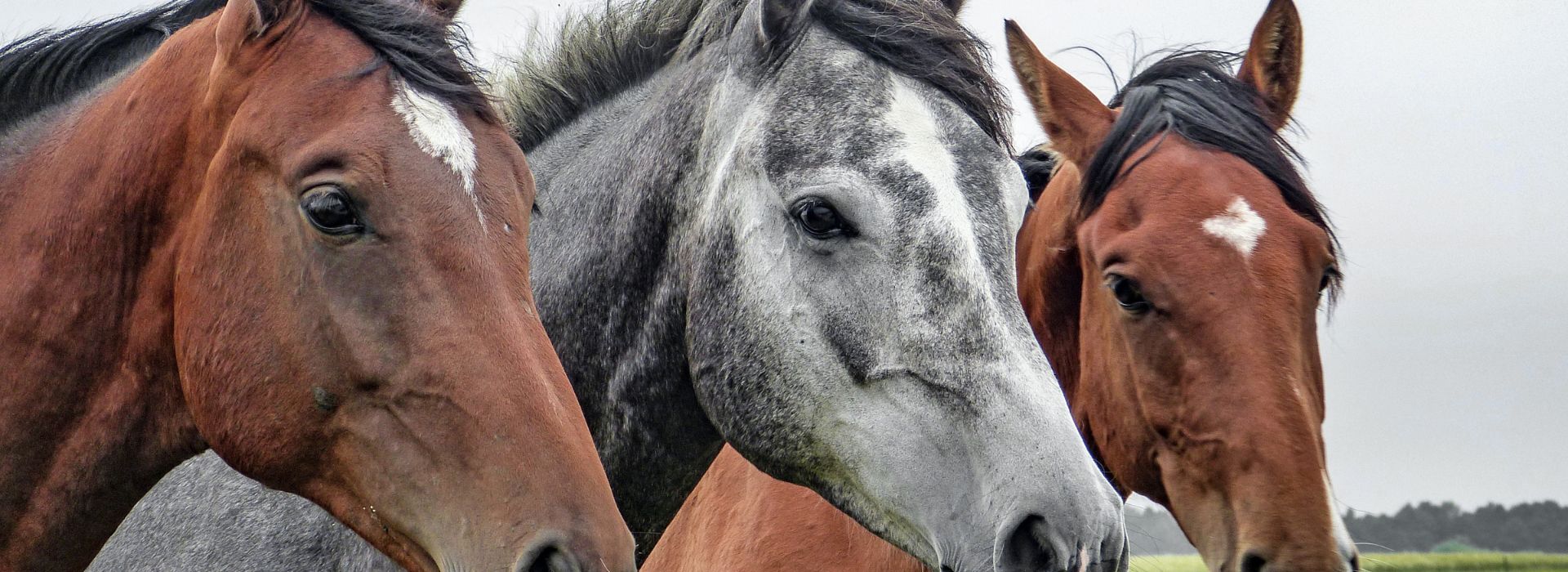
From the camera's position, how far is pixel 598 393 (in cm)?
358

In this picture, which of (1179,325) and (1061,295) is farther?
(1061,295)

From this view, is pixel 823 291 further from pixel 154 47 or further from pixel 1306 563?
pixel 154 47

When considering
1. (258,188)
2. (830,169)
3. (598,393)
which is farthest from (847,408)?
(258,188)

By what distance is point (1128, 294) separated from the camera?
13.7 feet

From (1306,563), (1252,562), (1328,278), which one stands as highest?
(1328,278)

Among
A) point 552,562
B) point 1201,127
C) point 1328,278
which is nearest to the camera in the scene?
point 552,562

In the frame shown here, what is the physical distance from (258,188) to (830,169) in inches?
53.8

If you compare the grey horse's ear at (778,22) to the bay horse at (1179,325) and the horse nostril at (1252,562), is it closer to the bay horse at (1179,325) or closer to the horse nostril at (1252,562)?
the bay horse at (1179,325)

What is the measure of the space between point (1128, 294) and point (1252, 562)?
3.09 ft

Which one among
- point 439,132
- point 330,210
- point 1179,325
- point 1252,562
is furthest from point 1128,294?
point 330,210

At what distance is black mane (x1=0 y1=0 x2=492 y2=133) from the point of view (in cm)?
274

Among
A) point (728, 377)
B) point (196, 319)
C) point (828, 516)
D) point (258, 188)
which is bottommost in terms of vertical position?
point (828, 516)

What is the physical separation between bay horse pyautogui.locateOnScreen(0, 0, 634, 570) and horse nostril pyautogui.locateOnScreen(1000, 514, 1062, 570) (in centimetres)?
91

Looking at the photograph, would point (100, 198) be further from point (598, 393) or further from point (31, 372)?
point (598, 393)
